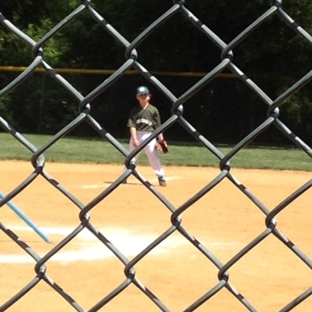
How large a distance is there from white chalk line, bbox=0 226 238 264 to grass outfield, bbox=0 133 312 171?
22.7 feet

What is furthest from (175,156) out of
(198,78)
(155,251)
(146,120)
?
(155,251)

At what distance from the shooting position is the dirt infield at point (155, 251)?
564 cm

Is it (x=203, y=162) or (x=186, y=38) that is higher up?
(x=186, y=38)

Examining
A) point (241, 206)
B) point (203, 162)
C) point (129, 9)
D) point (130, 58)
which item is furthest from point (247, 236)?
point (129, 9)

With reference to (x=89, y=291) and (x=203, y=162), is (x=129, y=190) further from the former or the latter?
(x=89, y=291)

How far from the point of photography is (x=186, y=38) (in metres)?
24.0

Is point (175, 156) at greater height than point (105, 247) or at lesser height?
greater

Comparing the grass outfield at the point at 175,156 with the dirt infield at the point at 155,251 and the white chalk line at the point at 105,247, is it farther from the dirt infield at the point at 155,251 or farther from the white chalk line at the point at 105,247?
the white chalk line at the point at 105,247

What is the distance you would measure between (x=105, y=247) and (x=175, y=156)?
33.4 ft

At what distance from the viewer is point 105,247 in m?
7.06

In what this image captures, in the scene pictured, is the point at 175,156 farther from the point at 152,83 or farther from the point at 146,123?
the point at 152,83

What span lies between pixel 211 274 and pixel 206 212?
3.30m

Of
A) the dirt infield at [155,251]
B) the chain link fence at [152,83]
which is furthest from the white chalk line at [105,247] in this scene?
the chain link fence at [152,83]

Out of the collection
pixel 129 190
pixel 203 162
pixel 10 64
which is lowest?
pixel 129 190
